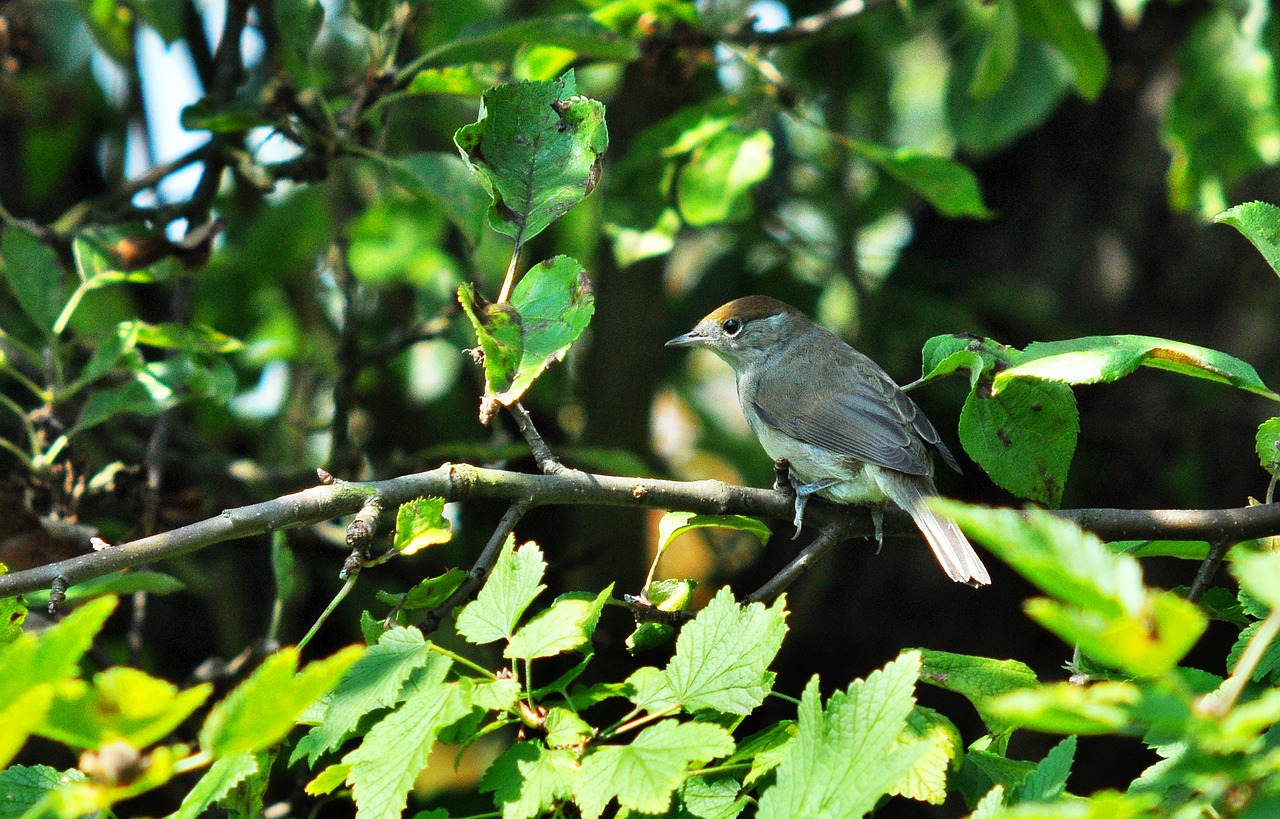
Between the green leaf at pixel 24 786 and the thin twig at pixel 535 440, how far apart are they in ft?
3.00

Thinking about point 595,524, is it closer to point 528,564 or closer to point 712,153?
point 712,153

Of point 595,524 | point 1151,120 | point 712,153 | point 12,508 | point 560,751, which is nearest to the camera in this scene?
point 560,751

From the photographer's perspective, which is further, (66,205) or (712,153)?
(66,205)

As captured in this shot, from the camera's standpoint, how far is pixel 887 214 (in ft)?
18.6

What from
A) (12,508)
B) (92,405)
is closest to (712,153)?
(92,405)

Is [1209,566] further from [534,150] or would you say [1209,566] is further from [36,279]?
[36,279]

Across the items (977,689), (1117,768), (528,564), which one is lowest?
(1117,768)

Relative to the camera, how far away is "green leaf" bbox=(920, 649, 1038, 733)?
2105mm

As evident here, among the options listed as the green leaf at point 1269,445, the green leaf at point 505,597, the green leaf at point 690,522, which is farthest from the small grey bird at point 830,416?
the green leaf at point 505,597

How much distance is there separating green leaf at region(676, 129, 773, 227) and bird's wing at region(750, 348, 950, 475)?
0.90 metres

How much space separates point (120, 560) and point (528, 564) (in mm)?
619

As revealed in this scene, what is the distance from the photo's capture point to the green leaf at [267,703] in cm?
120

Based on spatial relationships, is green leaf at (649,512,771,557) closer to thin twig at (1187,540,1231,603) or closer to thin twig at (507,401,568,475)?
thin twig at (507,401,568,475)

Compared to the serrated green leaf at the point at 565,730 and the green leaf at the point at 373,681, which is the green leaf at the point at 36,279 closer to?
the green leaf at the point at 373,681
